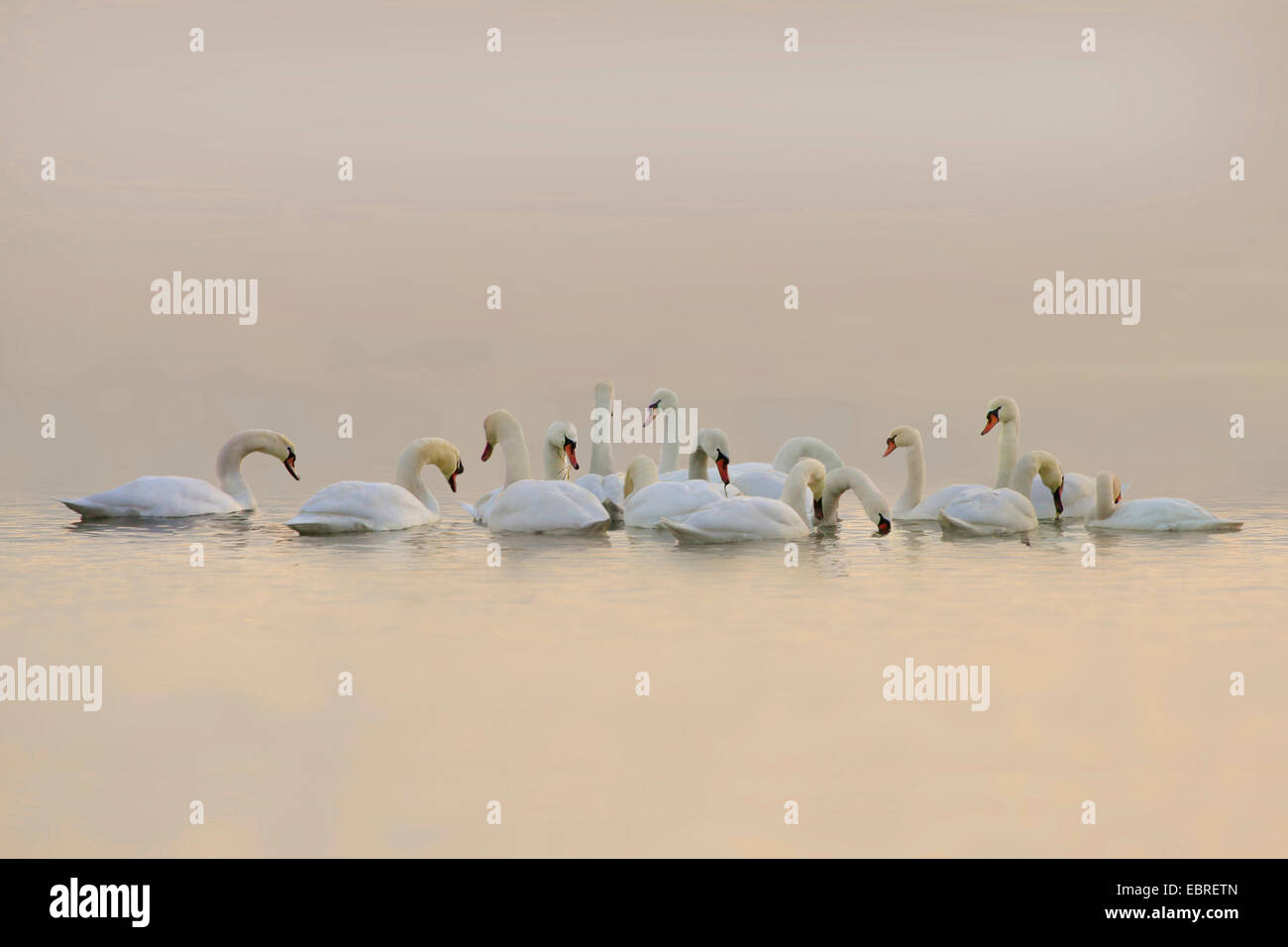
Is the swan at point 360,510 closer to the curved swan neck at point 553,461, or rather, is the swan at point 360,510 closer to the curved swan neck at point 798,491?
the curved swan neck at point 553,461

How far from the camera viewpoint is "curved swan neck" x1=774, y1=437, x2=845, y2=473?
2098 centimetres

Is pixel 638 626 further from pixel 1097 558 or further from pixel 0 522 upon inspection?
pixel 0 522

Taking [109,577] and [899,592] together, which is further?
[109,577]

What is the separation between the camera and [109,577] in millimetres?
14766

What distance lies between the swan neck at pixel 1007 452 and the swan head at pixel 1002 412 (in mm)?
73

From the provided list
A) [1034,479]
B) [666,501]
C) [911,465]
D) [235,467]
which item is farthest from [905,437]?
[235,467]

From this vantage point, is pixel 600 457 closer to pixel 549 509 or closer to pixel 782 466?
pixel 782 466

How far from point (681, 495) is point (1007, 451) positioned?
5666 millimetres

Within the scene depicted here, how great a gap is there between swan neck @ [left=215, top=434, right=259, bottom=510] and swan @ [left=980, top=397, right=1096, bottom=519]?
33.7 ft

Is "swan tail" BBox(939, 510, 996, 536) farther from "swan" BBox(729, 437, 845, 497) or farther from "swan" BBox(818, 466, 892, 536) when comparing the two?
"swan" BBox(729, 437, 845, 497)

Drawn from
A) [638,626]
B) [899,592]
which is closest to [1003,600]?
[899,592]

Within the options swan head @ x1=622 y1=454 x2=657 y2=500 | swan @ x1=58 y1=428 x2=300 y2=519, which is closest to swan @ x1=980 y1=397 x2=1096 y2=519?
swan head @ x1=622 y1=454 x2=657 y2=500

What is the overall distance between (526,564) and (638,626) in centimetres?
362

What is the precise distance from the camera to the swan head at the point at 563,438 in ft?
67.5
